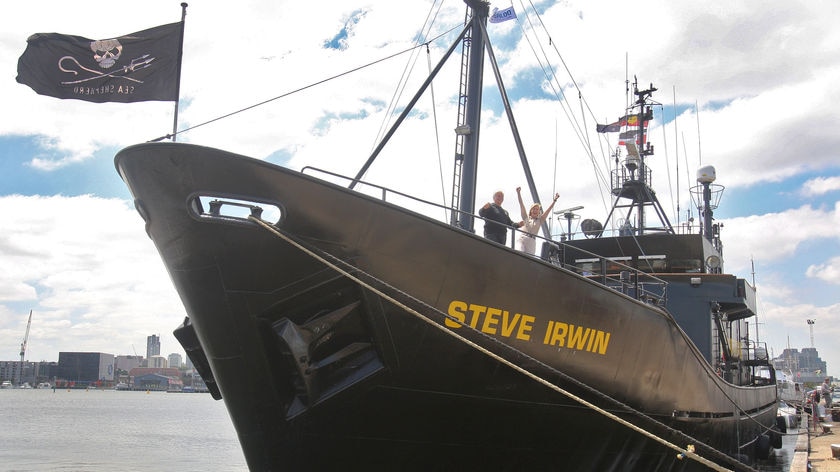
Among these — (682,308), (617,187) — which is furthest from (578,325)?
(617,187)

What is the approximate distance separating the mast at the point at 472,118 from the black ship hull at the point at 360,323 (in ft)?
8.55

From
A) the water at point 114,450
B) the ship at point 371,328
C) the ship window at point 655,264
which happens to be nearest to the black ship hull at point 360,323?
the ship at point 371,328

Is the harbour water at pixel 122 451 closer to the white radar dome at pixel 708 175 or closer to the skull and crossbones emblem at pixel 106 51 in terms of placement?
the white radar dome at pixel 708 175

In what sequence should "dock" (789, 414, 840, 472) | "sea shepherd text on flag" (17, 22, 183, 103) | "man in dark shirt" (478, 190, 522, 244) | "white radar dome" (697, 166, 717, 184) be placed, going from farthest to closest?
"white radar dome" (697, 166, 717, 184), "dock" (789, 414, 840, 472), "man in dark shirt" (478, 190, 522, 244), "sea shepherd text on flag" (17, 22, 183, 103)

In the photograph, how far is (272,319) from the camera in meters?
6.21

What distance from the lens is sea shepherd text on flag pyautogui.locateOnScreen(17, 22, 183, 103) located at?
6.80 m

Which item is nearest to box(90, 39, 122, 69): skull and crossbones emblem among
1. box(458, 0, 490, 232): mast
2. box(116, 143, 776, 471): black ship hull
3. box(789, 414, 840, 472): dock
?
box(116, 143, 776, 471): black ship hull

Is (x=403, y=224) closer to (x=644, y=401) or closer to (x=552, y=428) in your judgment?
(x=552, y=428)

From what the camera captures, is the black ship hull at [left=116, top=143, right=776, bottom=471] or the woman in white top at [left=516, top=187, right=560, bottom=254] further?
the woman in white top at [left=516, top=187, right=560, bottom=254]

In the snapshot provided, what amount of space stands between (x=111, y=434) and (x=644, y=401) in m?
36.9

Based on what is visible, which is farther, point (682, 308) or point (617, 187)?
point (617, 187)

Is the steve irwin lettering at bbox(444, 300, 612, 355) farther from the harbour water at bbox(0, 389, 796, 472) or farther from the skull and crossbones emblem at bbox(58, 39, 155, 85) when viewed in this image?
the harbour water at bbox(0, 389, 796, 472)

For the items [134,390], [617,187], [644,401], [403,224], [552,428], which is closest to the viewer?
[403,224]

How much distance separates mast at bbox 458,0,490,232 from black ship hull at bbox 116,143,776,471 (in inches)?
103
